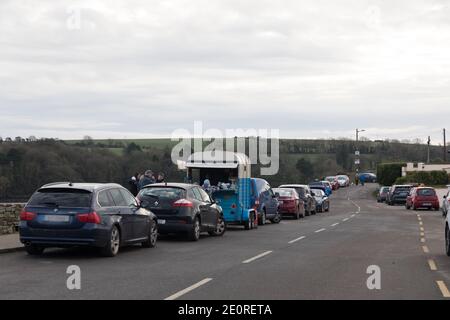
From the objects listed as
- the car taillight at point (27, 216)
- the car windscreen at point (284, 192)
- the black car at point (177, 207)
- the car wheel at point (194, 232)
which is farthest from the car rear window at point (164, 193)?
the car windscreen at point (284, 192)

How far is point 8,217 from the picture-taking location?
20734mm

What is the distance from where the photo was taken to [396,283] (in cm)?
1194

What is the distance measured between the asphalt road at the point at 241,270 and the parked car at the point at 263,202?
668 cm

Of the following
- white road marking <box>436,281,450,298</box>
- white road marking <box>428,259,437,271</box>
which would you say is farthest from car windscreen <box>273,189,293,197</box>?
white road marking <box>436,281,450,298</box>

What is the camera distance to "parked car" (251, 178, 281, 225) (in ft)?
91.1

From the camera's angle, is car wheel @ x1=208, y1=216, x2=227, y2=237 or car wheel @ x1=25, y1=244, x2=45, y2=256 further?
car wheel @ x1=208, y1=216, x2=227, y2=237

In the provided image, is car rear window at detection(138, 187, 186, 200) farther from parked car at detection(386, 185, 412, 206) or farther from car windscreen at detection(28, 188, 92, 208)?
parked car at detection(386, 185, 412, 206)

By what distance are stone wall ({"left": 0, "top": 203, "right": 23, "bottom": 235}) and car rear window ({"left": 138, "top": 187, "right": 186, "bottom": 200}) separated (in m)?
3.66

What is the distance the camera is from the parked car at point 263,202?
27775mm

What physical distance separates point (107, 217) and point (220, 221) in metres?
7.56

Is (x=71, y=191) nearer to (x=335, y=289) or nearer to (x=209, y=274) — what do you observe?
(x=209, y=274)

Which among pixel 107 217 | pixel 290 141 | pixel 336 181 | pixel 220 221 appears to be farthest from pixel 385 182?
pixel 107 217

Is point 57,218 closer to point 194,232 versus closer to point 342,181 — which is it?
point 194,232
